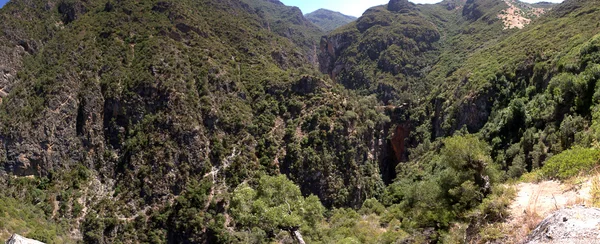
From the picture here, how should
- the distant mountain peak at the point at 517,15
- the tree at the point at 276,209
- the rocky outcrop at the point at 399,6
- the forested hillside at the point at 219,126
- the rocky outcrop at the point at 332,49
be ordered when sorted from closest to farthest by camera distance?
1. the tree at the point at 276,209
2. the forested hillside at the point at 219,126
3. the distant mountain peak at the point at 517,15
4. the rocky outcrop at the point at 332,49
5. the rocky outcrop at the point at 399,6

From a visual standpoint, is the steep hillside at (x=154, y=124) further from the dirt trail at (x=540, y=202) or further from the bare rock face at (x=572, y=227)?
the bare rock face at (x=572, y=227)

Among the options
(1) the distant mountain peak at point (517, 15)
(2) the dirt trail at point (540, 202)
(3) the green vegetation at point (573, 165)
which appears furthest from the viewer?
(1) the distant mountain peak at point (517, 15)

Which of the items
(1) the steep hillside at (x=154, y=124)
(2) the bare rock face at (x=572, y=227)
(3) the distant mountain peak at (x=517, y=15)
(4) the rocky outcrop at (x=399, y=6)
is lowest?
(1) the steep hillside at (x=154, y=124)

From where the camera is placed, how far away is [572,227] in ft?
21.0

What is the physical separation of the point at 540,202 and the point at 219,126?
2211 inches

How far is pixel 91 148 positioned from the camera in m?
55.0

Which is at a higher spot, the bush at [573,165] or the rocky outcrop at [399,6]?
the rocky outcrop at [399,6]

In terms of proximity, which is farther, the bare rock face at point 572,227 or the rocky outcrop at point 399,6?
the rocky outcrop at point 399,6

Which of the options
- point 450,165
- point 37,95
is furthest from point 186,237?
point 450,165

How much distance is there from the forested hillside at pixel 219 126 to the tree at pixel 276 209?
17 centimetres

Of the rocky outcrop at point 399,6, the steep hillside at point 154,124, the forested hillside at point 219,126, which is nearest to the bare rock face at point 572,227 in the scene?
the forested hillside at point 219,126

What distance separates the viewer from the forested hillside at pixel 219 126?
38.2 m

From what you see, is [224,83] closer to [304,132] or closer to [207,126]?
[207,126]

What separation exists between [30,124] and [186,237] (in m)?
29.9
